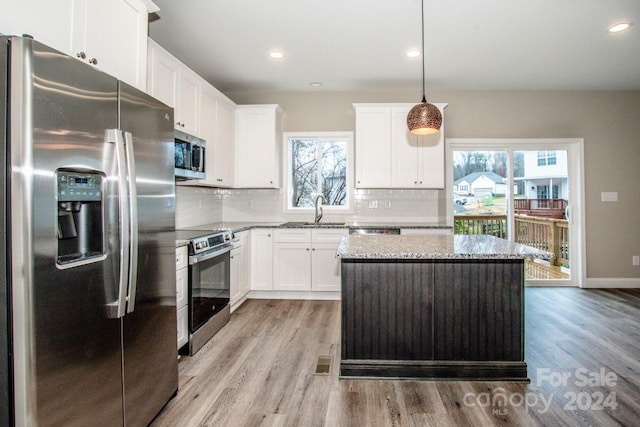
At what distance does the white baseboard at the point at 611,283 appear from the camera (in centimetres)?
484

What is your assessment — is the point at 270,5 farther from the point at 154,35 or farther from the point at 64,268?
the point at 64,268

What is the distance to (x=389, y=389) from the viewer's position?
2252mm

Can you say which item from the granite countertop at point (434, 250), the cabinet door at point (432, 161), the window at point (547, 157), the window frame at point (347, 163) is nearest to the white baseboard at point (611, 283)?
the window at point (547, 157)

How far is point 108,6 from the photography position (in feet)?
6.21

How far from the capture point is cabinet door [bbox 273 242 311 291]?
14.2ft

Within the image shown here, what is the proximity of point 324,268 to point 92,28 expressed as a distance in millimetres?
3200

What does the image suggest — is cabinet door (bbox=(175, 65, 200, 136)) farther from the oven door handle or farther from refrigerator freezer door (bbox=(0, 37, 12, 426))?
refrigerator freezer door (bbox=(0, 37, 12, 426))

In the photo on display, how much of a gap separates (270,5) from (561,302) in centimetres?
431

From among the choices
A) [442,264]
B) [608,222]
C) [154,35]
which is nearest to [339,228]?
[442,264]

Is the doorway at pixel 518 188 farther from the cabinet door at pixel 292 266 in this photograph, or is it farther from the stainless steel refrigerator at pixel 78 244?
the stainless steel refrigerator at pixel 78 244

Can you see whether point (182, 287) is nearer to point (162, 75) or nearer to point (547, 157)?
point (162, 75)

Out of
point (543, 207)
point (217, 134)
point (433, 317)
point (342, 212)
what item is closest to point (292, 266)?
point (342, 212)

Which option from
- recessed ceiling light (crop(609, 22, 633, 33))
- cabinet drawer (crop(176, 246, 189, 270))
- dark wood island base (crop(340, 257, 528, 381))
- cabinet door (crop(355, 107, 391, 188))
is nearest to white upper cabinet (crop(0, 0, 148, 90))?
cabinet drawer (crop(176, 246, 189, 270))

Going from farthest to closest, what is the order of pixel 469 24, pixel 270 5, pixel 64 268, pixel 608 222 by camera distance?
pixel 608 222, pixel 469 24, pixel 270 5, pixel 64 268
